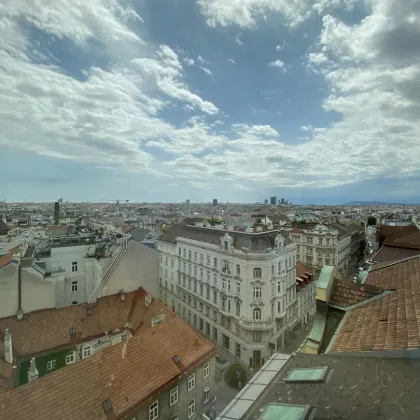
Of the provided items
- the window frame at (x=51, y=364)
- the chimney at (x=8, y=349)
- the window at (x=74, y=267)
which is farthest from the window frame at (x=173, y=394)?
the window at (x=74, y=267)

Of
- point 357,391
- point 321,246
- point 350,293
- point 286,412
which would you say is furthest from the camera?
point 321,246

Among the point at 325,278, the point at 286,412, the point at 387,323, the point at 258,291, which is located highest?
the point at 325,278

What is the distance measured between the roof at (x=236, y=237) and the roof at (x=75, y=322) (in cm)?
1331

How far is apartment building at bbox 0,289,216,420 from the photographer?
14.7 m

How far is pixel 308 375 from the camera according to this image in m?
7.59

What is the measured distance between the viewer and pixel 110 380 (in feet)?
53.9

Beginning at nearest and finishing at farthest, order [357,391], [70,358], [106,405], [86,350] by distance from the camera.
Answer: [357,391]
[106,405]
[70,358]
[86,350]

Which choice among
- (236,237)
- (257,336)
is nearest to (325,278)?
(236,237)

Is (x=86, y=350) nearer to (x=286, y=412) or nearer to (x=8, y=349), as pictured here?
(x=8, y=349)

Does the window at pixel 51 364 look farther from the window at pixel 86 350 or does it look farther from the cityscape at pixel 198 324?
the window at pixel 86 350

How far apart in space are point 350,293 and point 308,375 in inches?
209

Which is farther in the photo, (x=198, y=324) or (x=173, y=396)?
(x=198, y=324)

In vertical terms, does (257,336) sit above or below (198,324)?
above

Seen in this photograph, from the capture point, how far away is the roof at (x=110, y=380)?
14093 mm
